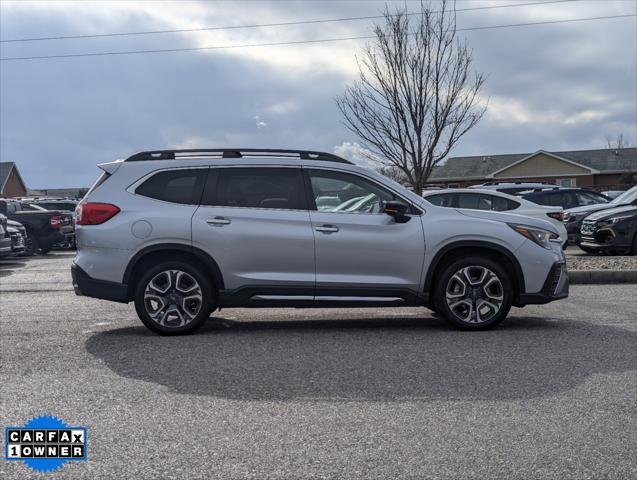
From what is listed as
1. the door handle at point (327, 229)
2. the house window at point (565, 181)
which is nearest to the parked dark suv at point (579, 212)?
the door handle at point (327, 229)

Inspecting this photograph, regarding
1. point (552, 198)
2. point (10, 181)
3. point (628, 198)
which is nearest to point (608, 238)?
point (628, 198)

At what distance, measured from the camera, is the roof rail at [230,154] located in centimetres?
809

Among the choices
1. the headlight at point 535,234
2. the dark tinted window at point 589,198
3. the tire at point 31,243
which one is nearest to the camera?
the headlight at point 535,234

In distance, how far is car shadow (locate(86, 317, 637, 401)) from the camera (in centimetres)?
559

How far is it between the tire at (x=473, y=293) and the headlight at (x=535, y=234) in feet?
1.53

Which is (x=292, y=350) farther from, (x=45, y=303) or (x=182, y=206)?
(x=45, y=303)

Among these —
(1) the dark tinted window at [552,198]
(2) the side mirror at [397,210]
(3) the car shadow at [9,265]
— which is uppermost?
(1) the dark tinted window at [552,198]

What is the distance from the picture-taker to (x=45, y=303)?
10328 millimetres

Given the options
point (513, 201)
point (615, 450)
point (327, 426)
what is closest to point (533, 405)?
point (615, 450)

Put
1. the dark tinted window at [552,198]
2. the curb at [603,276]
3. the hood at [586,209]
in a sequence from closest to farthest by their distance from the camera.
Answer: the curb at [603,276], the hood at [586,209], the dark tinted window at [552,198]

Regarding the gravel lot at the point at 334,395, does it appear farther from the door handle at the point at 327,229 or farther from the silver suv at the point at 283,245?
the door handle at the point at 327,229

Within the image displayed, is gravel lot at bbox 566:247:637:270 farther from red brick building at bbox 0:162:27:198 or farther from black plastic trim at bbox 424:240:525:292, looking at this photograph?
red brick building at bbox 0:162:27:198

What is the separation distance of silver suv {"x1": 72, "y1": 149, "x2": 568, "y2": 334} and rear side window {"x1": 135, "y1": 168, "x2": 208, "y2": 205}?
1cm

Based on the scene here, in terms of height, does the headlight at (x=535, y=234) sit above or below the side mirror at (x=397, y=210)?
below
